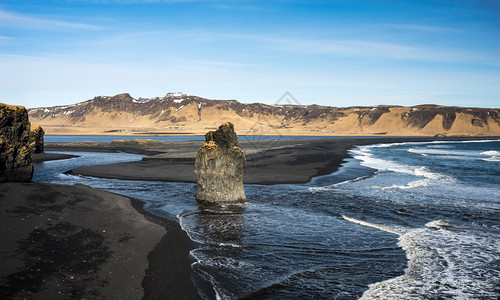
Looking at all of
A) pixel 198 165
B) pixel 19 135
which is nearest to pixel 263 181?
pixel 198 165

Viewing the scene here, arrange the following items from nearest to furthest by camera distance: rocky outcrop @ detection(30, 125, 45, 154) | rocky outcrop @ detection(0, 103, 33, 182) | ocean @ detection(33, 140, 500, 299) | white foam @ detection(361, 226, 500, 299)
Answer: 1. white foam @ detection(361, 226, 500, 299)
2. ocean @ detection(33, 140, 500, 299)
3. rocky outcrop @ detection(0, 103, 33, 182)
4. rocky outcrop @ detection(30, 125, 45, 154)

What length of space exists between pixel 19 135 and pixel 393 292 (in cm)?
2202

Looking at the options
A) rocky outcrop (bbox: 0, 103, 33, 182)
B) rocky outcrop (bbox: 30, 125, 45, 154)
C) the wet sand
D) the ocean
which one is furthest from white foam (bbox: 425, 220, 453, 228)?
rocky outcrop (bbox: 30, 125, 45, 154)

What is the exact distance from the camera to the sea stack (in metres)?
18.8

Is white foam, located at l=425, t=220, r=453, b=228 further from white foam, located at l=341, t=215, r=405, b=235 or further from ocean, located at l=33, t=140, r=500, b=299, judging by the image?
white foam, located at l=341, t=215, r=405, b=235

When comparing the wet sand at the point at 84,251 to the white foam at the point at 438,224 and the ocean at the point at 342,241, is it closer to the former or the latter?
the ocean at the point at 342,241

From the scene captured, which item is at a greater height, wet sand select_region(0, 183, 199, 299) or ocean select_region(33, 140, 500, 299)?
wet sand select_region(0, 183, 199, 299)

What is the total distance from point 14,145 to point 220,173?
12.4 m

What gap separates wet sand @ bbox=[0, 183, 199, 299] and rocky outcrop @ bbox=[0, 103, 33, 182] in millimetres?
4845

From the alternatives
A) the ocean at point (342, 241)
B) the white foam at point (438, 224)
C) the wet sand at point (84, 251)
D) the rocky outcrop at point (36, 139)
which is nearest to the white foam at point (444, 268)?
the ocean at point (342, 241)

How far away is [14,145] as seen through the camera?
A: 2044 cm

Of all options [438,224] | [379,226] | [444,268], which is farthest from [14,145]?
[438,224]

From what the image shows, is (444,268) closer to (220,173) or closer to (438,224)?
(438,224)

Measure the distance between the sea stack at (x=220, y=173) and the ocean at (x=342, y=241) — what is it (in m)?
0.98
